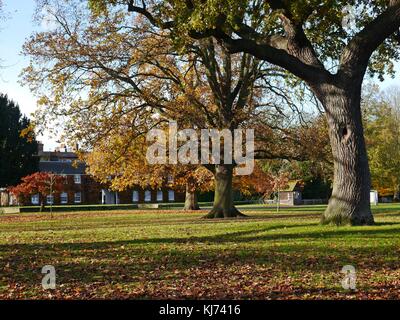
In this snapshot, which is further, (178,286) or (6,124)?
(6,124)

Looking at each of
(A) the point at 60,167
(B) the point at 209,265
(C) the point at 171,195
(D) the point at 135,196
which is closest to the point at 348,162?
(B) the point at 209,265

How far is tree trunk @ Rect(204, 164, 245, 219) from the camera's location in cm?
3022

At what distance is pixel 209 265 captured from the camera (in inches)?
421

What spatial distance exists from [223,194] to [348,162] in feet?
42.5

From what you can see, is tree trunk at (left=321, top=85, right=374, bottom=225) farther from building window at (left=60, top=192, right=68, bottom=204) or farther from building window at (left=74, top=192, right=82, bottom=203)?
building window at (left=74, top=192, right=82, bottom=203)

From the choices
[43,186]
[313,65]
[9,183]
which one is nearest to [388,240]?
[313,65]

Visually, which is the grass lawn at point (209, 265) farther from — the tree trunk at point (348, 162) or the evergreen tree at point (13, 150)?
Result: the evergreen tree at point (13, 150)

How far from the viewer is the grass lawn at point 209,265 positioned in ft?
26.6

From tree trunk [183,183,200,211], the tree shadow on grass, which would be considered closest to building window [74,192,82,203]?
tree trunk [183,183,200,211]

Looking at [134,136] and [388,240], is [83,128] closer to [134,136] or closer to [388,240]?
[134,136]

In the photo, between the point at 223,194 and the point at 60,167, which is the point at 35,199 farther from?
the point at 223,194

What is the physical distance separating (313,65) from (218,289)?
1222 centimetres

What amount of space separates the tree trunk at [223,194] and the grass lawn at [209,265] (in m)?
13.2
